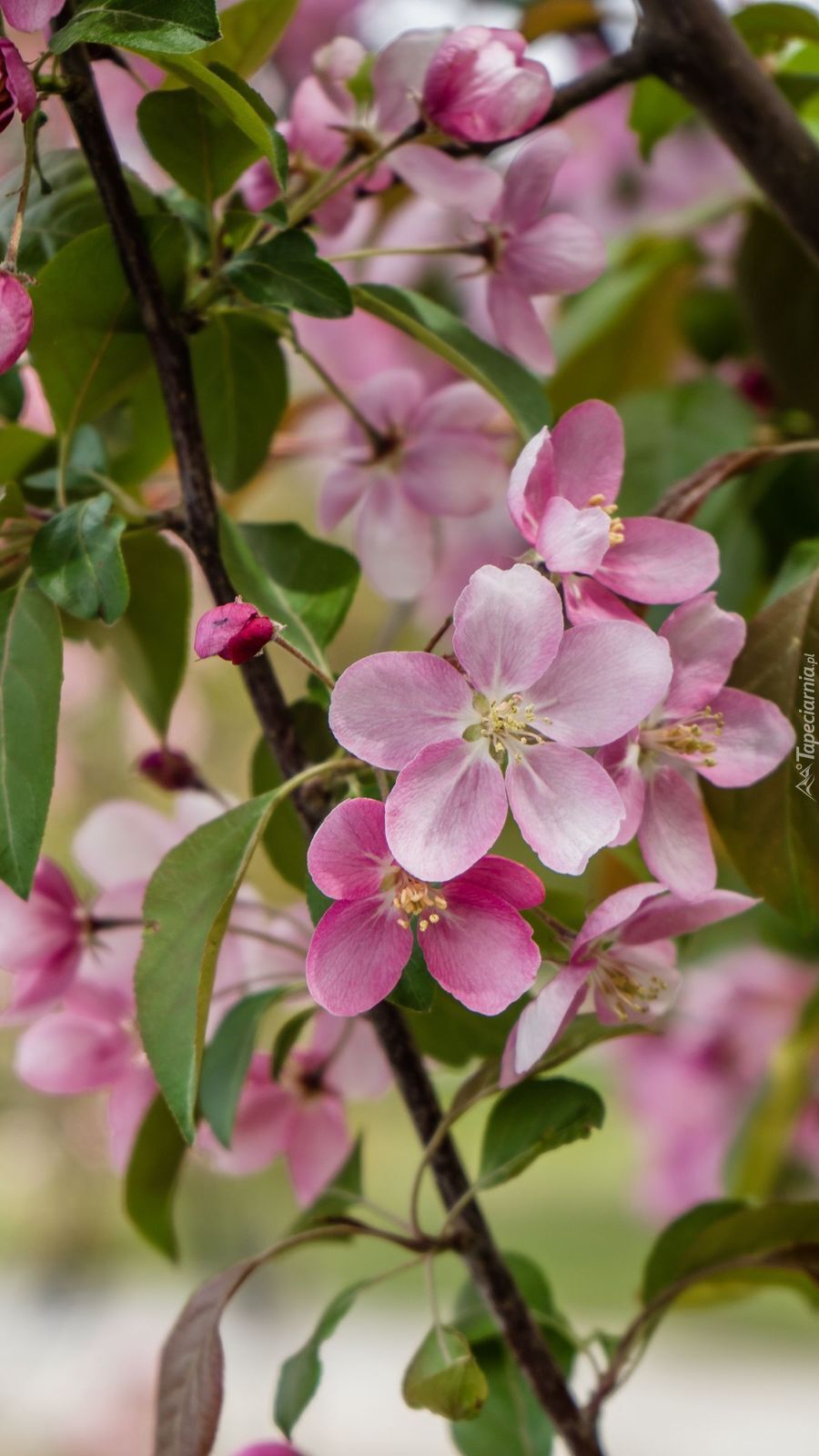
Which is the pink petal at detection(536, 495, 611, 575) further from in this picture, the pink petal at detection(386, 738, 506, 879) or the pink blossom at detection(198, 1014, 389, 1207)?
the pink blossom at detection(198, 1014, 389, 1207)

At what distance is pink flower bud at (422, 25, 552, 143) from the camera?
0.40 m

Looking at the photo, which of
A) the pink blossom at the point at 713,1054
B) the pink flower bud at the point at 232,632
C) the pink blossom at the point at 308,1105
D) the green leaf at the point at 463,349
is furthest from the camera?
the pink blossom at the point at 713,1054

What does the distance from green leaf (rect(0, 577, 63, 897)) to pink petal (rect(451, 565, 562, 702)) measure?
11 cm

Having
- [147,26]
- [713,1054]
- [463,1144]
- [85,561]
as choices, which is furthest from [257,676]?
[463,1144]

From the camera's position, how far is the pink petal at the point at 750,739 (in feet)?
1.24

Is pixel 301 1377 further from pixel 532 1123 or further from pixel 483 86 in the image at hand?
pixel 483 86

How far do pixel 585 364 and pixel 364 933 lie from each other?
54 centimetres

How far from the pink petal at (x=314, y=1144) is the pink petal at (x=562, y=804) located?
25cm

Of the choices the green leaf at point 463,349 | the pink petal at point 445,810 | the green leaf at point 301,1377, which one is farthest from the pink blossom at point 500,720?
the green leaf at point 301,1377

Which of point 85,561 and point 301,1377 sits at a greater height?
point 85,561

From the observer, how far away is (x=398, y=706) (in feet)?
1.03

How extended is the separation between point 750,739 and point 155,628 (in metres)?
0.20

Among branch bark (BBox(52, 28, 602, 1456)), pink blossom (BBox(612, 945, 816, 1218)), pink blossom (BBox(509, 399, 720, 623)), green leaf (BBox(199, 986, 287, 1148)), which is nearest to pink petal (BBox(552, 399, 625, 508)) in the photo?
pink blossom (BBox(509, 399, 720, 623))

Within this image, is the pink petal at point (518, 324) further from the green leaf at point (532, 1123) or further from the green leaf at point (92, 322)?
the green leaf at point (532, 1123)
